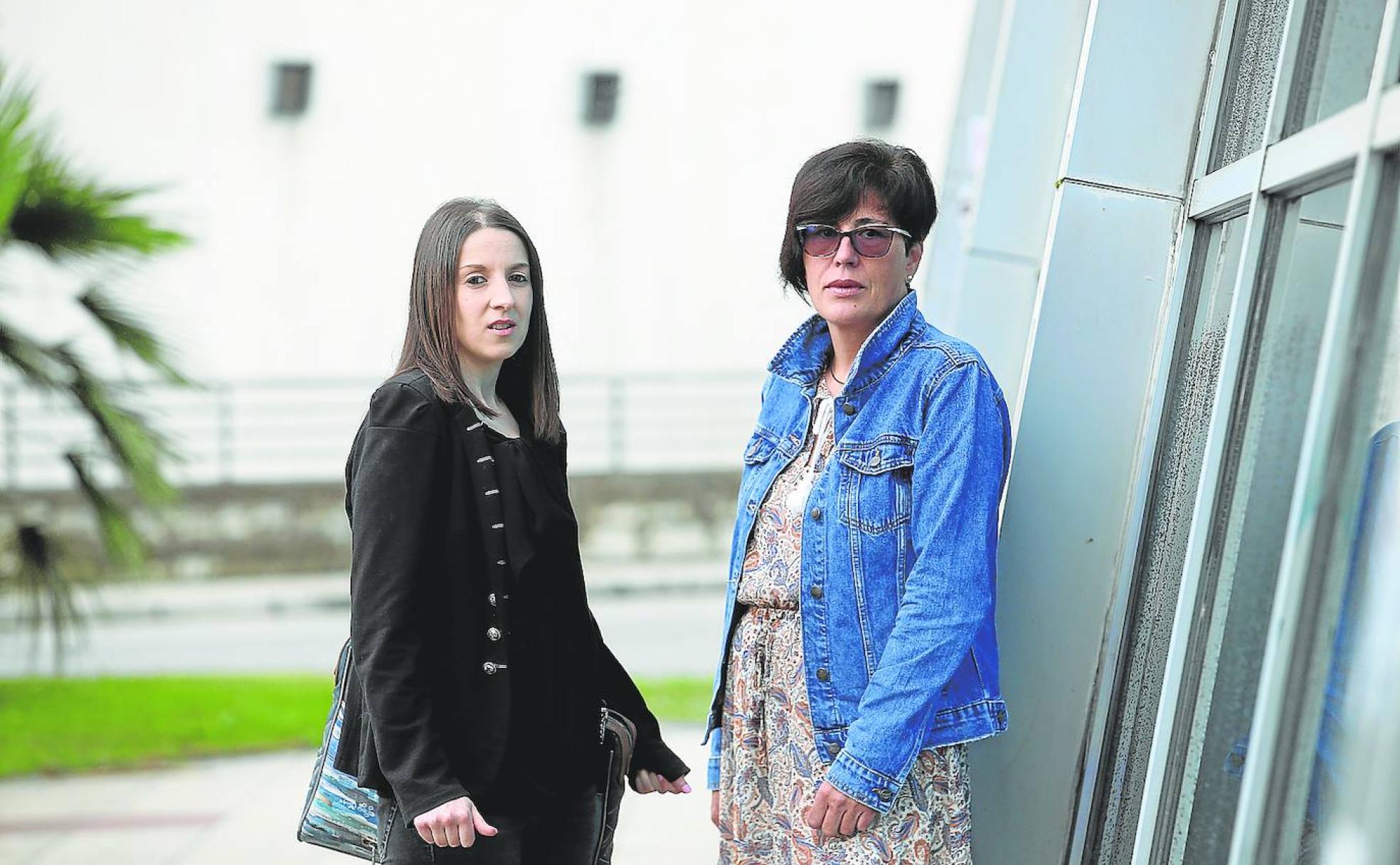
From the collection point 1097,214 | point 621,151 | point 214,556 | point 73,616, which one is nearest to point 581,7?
point 621,151

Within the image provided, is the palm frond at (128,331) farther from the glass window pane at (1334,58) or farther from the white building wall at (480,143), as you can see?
the white building wall at (480,143)

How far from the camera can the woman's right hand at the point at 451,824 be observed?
84.1 inches

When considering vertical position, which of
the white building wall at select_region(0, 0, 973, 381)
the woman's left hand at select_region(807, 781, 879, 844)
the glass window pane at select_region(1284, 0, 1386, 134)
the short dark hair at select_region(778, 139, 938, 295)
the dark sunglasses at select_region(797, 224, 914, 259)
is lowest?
the woman's left hand at select_region(807, 781, 879, 844)

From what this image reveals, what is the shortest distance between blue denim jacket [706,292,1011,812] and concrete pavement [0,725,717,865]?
2.98 m

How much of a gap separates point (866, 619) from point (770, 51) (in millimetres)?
14689

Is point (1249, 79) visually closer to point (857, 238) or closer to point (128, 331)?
point (857, 238)

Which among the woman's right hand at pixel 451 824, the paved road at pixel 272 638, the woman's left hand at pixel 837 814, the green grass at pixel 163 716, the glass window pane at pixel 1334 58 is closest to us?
the glass window pane at pixel 1334 58

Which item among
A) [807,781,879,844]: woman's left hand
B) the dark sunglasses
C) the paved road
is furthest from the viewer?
the paved road

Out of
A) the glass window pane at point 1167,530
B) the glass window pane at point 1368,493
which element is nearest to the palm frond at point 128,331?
the glass window pane at point 1167,530

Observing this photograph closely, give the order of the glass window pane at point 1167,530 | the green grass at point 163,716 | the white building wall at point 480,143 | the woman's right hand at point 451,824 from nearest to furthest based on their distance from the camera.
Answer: the woman's right hand at point 451,824, the glass window pane at point 1167,530, the green grass at point 163,716, the white building wall at point 480,143

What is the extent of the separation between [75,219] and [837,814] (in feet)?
13.9

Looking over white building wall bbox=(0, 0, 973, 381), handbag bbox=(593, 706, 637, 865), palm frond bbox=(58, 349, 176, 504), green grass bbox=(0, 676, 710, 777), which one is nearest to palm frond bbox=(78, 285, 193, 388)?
palm frond bbox=(58, 349, 176, 504)

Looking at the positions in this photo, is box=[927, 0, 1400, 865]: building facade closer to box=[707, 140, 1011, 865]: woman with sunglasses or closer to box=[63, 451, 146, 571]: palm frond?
box=[707, 140, 1011, 865]: woman with sunglasses

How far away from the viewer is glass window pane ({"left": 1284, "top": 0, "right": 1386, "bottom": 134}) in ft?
6.19
